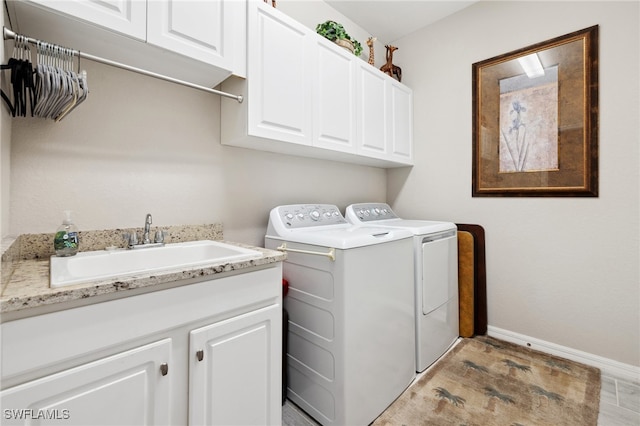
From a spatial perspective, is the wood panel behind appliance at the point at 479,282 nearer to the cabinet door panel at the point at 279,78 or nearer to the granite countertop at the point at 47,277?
the cabinet door panel at the point at 279,78

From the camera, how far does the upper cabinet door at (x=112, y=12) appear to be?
39.1 inches

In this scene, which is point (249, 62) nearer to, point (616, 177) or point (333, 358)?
point (333, 358)

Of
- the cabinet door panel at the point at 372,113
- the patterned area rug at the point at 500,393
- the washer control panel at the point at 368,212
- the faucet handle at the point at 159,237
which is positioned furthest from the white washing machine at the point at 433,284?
the faucet handle at the point at 159,237

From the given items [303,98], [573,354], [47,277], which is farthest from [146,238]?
[573,354]

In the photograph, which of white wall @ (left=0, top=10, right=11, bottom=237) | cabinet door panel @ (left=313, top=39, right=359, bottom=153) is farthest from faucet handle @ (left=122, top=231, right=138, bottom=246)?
cabinet door panel @ (left=313, top=39, right=359, bottom=153)

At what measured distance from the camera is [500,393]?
Answer: 65.6 inches

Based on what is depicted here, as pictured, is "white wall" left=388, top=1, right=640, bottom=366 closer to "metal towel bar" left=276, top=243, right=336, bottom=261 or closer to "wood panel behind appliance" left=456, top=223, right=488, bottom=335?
"wood panel behind appliance" left=456, top=223, right=488, bottom=335

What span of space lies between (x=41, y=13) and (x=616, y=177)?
3.03 meters

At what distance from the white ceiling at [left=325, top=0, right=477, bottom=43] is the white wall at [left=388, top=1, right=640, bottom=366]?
0.10 metres

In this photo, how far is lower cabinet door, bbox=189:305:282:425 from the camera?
0.97 m

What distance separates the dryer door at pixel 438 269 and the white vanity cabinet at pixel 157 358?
1090mm

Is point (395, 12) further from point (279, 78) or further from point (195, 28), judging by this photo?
point (195, 28)

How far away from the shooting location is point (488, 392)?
5.49 ft

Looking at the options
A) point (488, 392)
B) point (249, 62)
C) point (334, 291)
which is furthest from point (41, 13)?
point (488, 392)
